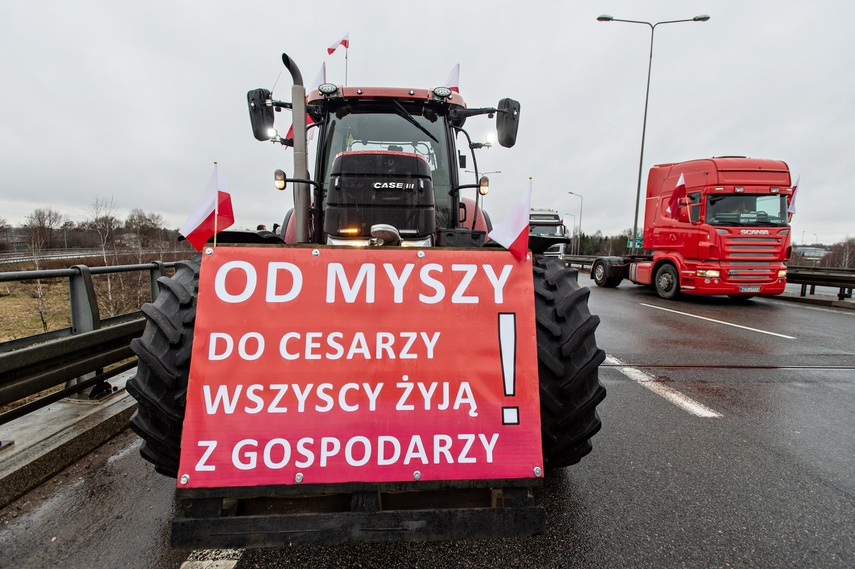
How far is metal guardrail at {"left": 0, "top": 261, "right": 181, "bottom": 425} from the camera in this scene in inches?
95.3

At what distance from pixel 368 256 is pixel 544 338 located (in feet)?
3.08

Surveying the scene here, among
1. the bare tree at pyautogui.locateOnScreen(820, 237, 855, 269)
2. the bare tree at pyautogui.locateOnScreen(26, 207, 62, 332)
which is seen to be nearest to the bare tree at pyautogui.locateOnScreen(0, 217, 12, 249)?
the bare tree at pyautogui.locateOnScreen(26, 207, 62, 332)

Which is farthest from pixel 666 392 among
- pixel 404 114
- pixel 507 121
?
pixel 404 114

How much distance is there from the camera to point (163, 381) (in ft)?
5.79

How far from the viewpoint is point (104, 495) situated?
237 cm

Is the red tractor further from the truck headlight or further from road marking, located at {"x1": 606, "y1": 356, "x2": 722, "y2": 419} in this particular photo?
the truck headlight

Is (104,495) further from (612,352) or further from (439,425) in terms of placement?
(612,352)

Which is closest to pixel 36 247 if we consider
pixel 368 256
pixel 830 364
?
pixel 368 256

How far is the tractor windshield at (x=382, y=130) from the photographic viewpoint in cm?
387

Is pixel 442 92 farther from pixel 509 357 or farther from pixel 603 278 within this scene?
pixel 603 278

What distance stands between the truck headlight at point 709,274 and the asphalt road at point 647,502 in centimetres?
656

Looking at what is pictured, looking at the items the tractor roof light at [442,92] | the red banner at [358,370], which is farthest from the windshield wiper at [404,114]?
the red banner at [358,370]

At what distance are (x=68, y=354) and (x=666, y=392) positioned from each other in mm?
5075

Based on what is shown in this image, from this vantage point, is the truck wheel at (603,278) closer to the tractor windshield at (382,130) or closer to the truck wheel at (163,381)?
the tractor windshield at (382,130)
